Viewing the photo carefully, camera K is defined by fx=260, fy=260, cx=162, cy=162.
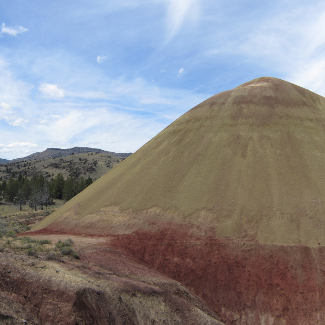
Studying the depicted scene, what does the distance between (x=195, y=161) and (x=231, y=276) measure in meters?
13.2

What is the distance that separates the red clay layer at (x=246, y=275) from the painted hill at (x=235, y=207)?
0.06 m

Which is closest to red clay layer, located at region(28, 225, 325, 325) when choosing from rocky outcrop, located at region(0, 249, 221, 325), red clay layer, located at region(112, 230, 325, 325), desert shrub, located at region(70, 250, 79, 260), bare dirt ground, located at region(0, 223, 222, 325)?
red clay layer, located at region(112, 230, 325, 325)

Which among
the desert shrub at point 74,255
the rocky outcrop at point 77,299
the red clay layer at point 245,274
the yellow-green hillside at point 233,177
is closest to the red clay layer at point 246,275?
the red clay layer at point 245,274

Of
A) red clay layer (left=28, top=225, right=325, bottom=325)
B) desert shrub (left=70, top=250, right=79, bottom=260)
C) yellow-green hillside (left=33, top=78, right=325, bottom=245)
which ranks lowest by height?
red clay layer (left=28, top=225, right=325, bottom=325)

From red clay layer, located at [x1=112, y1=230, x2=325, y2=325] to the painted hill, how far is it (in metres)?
0.06

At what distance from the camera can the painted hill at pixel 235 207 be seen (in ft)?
53.2

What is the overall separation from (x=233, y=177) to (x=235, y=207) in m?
3.74

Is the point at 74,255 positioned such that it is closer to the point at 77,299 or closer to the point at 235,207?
the point at 77,299

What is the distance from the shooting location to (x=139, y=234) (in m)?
21.3

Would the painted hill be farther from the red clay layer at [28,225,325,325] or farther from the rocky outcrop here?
the rocky outcrop

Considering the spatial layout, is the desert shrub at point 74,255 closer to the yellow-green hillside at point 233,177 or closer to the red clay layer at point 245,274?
the red clay layer at point 245,274

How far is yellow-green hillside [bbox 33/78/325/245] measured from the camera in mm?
20484

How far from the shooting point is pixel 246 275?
1677 cm

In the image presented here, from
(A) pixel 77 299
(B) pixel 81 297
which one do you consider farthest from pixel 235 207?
(A) pixel 77 299
